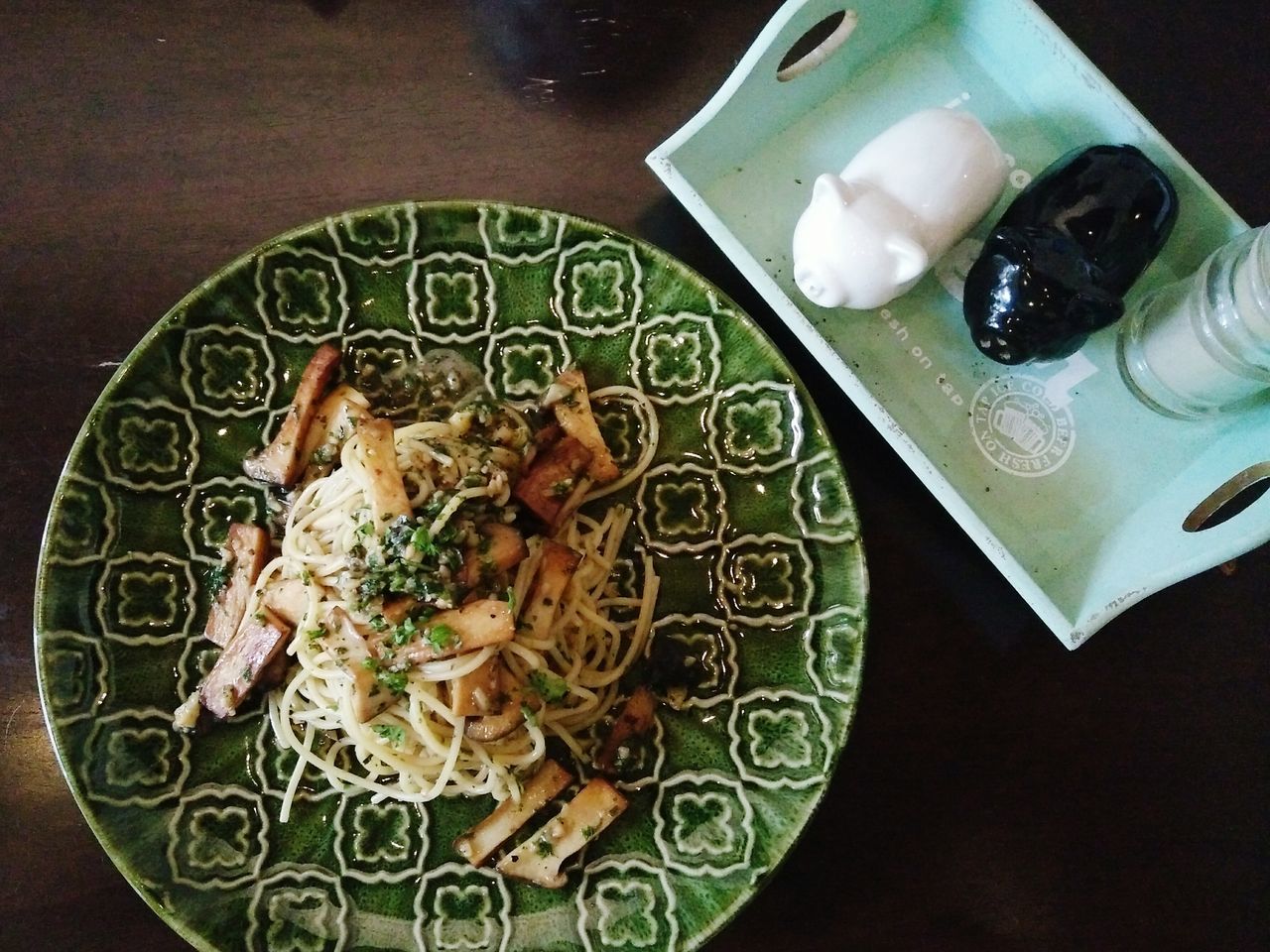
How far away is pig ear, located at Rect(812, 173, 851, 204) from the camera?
1906mm

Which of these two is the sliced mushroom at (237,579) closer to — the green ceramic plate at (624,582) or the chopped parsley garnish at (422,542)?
the green ceramic plate at (624,582)

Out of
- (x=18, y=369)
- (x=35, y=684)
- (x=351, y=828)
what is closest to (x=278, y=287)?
(x=18, y=369)

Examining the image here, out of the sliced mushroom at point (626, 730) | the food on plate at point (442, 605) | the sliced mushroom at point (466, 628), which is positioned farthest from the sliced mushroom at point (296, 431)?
the sliced mushroom at point (626, 730)

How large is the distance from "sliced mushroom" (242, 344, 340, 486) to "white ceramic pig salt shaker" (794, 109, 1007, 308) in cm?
125

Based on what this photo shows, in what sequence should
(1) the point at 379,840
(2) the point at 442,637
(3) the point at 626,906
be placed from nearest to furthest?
(2) the point at 442,637 → (3) the point at 626,906 → (1) the point at 379,840

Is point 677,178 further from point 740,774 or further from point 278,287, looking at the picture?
point 740,774

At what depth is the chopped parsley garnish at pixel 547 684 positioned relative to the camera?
1.95 meters

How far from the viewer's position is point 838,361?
1.95m

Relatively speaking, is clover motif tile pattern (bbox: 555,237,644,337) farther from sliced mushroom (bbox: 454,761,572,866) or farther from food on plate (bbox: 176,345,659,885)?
sliced mushroom (bbox: 454,761,572,866)

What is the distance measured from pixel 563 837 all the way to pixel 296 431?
3.98 ft

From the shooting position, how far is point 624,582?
84.7 inches

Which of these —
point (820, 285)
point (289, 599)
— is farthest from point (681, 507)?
point (289, 599)

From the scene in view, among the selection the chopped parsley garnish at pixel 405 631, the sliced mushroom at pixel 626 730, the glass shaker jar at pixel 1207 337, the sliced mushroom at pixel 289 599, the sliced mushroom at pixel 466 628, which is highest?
the sliced mushroom at pixel 289 599

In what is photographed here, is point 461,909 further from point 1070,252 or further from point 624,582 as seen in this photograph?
A: point 1070,252
